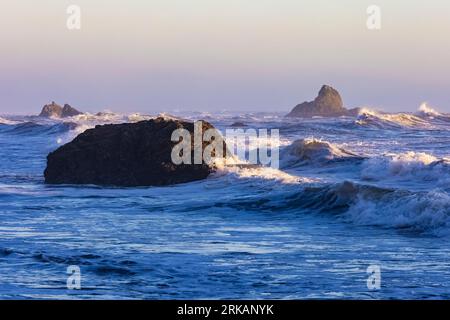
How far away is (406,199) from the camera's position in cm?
2038

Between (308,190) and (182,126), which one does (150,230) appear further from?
(182,126)

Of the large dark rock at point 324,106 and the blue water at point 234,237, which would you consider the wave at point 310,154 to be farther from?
the large dark rock at point 324,106

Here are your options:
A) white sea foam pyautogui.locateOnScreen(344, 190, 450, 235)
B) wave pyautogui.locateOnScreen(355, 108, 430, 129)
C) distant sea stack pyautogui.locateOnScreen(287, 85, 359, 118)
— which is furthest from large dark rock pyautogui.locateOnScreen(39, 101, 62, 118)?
white sea foam pyautogui.locateOnScreen(344, 190, 450, 235)

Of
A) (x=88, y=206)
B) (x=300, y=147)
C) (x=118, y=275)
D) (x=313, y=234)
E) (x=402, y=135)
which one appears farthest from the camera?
(x=402, y=135)

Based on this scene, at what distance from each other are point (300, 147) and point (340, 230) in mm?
22496

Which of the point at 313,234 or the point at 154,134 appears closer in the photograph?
the point at 313,234

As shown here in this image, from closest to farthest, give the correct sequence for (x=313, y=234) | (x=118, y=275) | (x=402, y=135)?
(x=118, y=275)
(x=313, y=234)
(x=402, y=135)

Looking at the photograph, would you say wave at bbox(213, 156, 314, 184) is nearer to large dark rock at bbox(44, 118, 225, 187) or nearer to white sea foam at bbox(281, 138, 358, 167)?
large dark rock at bbox(44, 118, 225, 187)

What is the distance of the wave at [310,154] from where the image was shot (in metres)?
38.0

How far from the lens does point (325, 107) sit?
13112 centimetres

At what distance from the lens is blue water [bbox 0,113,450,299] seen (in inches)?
479

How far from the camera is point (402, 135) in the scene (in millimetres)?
67000

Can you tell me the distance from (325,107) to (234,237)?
11513 centimetres
